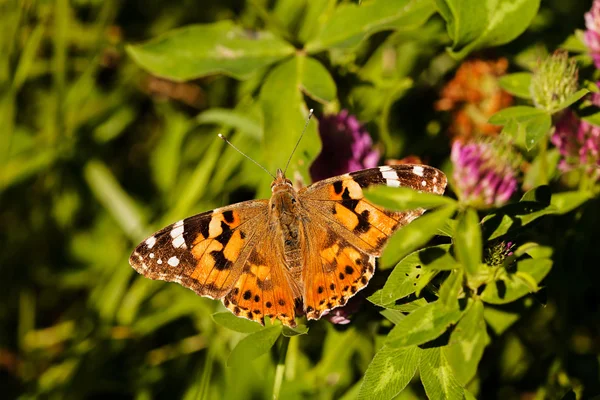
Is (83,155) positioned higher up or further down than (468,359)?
further down

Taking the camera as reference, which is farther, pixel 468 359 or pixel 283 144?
pixel 283 144

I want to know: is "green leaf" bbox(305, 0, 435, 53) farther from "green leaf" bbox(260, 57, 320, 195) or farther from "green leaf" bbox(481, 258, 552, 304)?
"green leaf" bbox(481, 258, 552, 304)

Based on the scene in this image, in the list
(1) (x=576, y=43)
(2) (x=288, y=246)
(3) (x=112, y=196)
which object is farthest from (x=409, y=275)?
(3) (x=112, y=196)

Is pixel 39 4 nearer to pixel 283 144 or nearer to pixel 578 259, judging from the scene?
pixel 283 144

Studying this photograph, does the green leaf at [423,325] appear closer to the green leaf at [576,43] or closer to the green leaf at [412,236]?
the green leaf at [412,236]

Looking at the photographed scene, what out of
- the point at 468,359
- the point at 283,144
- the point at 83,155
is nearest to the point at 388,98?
the point at 283,144

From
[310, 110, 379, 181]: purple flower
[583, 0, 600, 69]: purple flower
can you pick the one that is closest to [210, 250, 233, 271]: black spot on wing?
[310, 110, 379, 181]: purple flower
